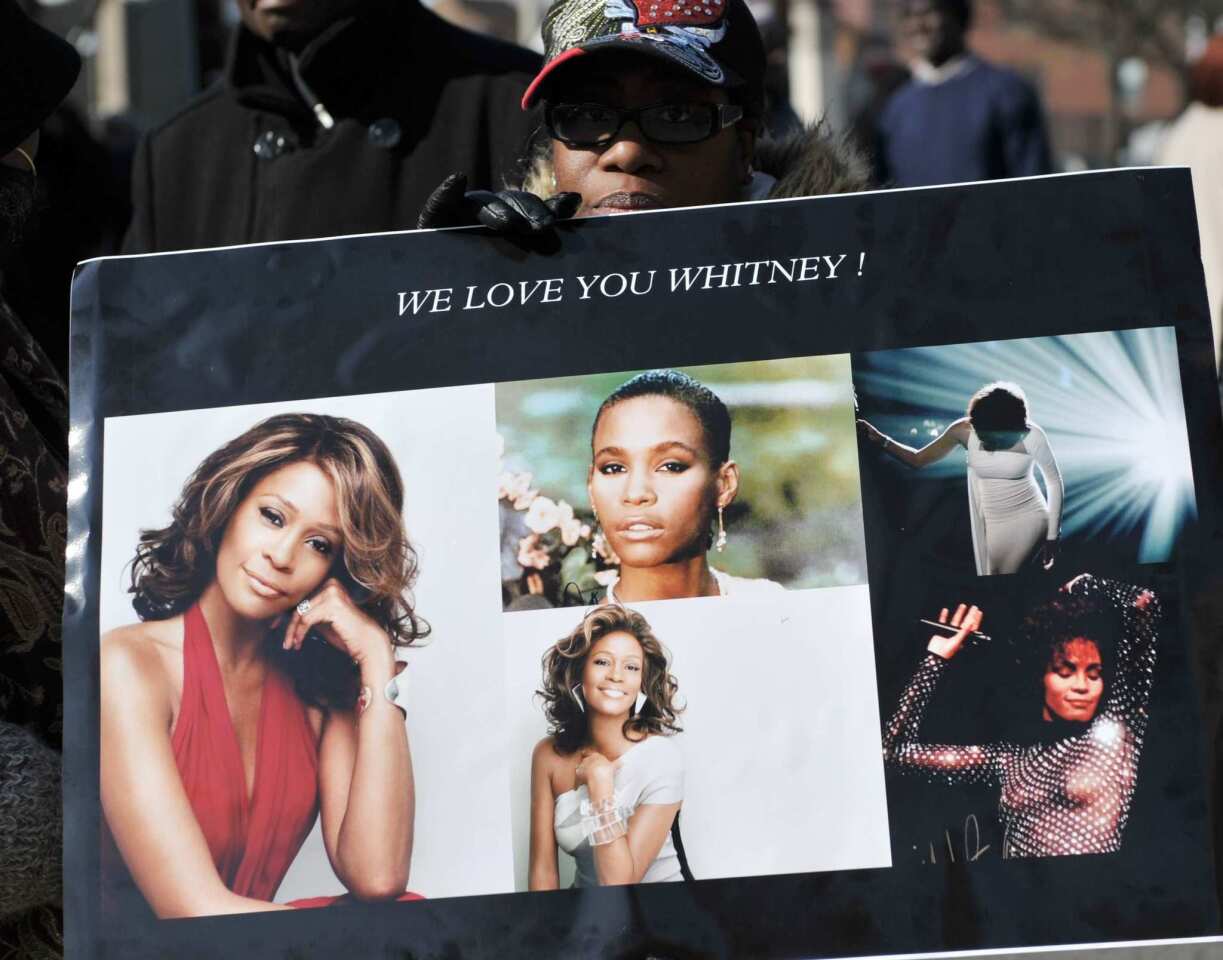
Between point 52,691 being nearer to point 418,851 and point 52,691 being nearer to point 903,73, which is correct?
point 418,851

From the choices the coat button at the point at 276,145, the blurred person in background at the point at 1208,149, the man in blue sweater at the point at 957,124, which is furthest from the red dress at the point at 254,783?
the man in blue sweater at the point at 957,124

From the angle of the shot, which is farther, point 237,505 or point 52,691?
point 52,691

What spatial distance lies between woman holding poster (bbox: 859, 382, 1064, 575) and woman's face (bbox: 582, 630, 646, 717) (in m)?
0.34

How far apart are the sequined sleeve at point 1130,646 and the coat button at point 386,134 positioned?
1948mm

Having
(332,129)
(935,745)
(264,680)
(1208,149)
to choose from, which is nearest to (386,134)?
(332,129)

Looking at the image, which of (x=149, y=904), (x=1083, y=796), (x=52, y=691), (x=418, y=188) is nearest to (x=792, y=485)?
(x=1083, y=796)

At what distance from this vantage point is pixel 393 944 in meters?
1.86

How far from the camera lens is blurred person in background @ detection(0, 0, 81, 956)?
6.79ft

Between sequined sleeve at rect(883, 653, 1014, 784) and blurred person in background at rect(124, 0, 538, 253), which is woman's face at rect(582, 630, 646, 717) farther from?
blurred person in background at rect(124, 0, 538, 253)

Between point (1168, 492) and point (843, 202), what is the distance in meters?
0.47

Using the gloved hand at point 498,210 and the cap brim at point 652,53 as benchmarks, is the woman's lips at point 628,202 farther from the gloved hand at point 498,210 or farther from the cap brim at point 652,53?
the gloved hand at point 498,210

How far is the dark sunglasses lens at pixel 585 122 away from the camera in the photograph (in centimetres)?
244

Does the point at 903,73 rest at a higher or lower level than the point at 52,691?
higher

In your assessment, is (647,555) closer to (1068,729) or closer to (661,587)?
(661,587)
